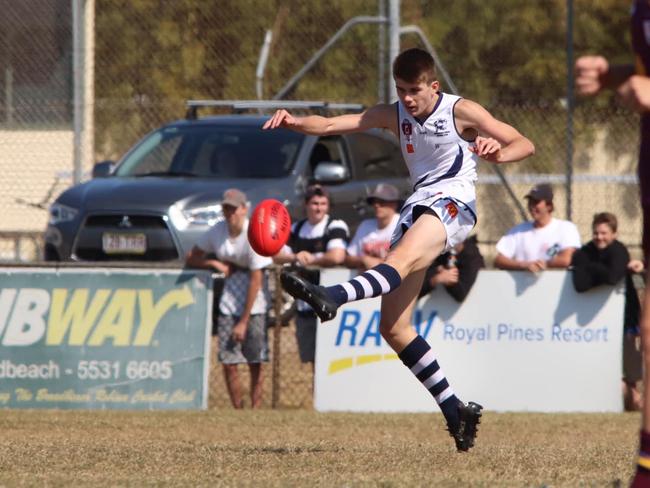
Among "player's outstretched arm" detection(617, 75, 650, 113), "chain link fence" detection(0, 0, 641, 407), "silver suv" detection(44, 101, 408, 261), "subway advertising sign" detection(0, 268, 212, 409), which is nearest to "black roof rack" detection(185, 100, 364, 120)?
"silver suv" detection(44, 101, 408, 261)

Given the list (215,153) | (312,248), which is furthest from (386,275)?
(215,153)

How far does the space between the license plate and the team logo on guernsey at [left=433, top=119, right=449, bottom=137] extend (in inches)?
247

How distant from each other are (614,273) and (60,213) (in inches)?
212

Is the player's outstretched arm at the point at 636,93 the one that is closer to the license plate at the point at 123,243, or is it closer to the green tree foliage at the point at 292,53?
the license plate at the point at 123,243

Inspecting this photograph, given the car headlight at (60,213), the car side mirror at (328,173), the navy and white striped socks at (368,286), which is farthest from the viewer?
the car side mirror at (328,173)

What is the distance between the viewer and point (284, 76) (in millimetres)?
21234

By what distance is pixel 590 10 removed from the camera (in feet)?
86.6

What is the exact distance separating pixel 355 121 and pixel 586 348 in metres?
4.99

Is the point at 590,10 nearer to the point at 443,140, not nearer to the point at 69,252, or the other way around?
the point at 69,252

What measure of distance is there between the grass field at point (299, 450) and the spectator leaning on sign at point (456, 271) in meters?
1.10

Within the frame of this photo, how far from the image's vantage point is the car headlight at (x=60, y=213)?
47.3 ft

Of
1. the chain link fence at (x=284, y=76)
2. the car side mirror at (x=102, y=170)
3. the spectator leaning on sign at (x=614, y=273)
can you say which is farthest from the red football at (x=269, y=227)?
the car side mirror at (x=102, y=170)

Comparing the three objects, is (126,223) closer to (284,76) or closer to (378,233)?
(378,233)

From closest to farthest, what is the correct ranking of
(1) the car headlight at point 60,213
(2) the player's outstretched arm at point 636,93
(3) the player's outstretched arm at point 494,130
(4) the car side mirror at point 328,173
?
(2) the player's outstretched arm at point 636,93
(3) the player's outstretched arm at point 494,130
(1) the car headlight at point 60,213
(4) the car side mirror at point 328,173
